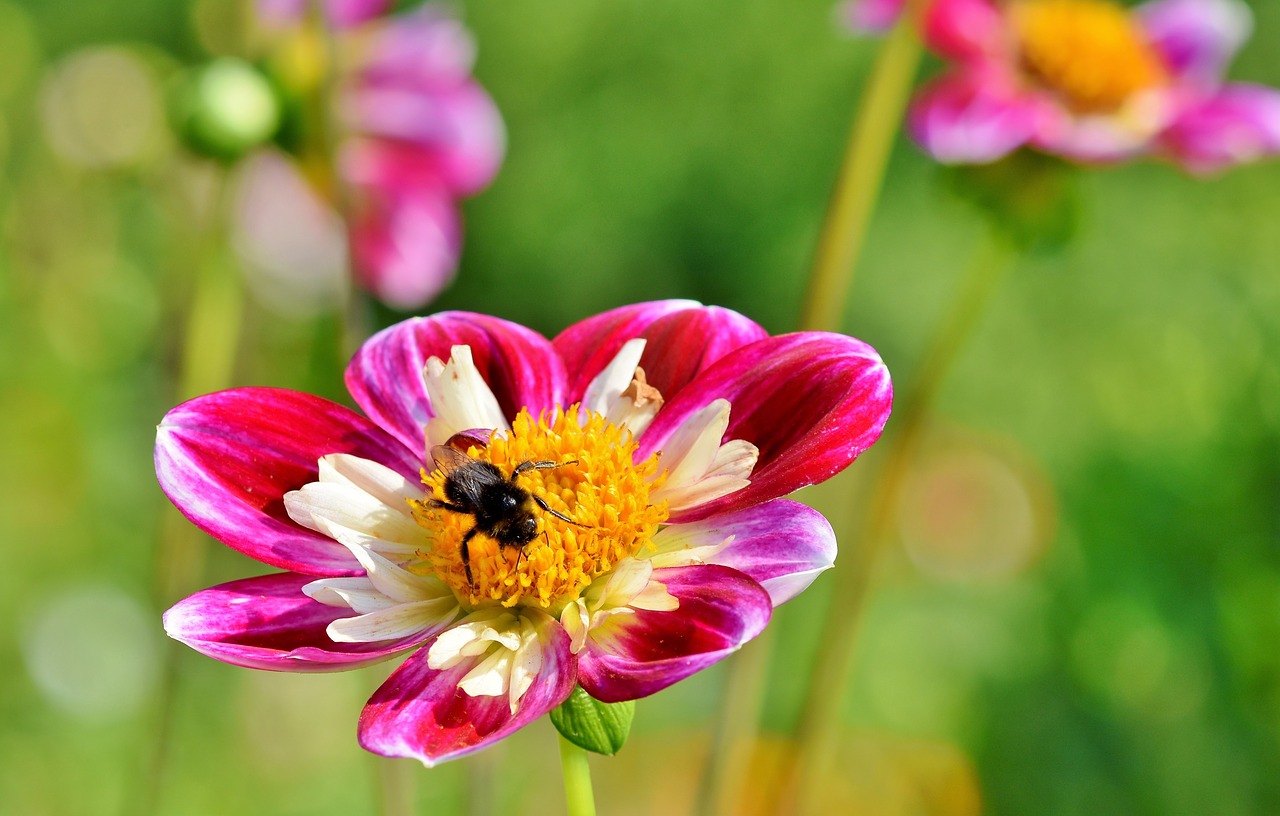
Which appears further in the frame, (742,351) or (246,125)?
(246,125)

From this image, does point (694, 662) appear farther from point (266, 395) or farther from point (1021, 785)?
point (1021, 785)

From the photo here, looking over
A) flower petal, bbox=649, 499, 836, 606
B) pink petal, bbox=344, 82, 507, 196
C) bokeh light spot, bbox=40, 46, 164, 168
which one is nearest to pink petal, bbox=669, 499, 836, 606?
flower petal, bbox=649, 499, 836, 606

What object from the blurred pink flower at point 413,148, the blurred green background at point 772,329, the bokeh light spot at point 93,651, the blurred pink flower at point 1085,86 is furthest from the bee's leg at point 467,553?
the bokeh light spot at point 93,651

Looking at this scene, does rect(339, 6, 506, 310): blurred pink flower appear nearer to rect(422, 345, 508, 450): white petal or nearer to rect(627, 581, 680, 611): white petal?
rect(422, 345, 508, 450): white petal

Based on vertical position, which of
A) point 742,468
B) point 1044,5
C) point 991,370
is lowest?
point 991,370

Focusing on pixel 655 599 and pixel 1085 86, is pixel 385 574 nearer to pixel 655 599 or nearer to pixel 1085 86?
pixel 655 599

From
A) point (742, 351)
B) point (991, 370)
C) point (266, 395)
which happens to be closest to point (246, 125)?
point (266, 395)

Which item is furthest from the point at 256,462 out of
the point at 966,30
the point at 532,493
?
the point at 966,30

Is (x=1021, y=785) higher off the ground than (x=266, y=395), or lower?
lower
